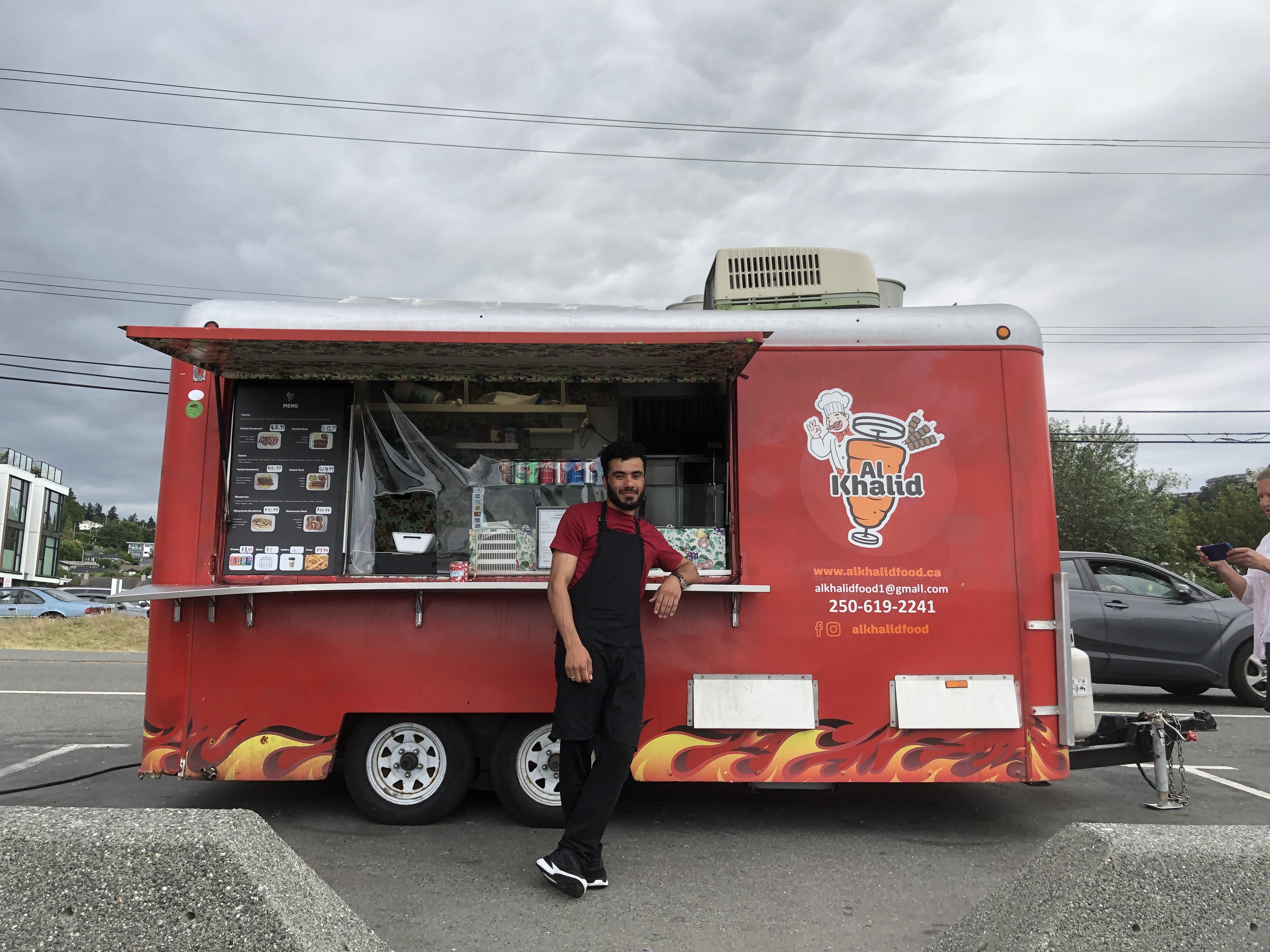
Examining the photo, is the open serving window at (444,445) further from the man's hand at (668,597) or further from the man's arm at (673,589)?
the man's hand at (668,597)

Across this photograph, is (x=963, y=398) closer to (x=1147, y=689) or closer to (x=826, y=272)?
(x=826, y=272)

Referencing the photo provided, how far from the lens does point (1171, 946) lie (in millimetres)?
2297

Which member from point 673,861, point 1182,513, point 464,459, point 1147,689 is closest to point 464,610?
point 464,459

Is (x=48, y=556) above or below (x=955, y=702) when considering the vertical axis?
above

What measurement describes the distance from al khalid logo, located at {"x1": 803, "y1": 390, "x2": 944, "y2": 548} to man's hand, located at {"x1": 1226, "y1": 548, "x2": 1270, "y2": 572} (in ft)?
5.01

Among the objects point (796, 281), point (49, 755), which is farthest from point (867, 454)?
point (49, 755)

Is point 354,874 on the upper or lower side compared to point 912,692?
lower

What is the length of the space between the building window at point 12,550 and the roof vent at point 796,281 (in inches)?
2635

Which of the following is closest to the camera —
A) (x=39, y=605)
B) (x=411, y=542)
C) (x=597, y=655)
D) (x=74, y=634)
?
(x=597, y=655)

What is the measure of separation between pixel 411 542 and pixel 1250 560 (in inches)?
175

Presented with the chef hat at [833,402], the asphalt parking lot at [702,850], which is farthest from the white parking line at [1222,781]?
the chef hat at [833,402]

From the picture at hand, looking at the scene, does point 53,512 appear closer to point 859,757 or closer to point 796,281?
point 796,281

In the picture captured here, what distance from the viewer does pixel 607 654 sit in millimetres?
3986

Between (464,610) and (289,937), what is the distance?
2496mm
